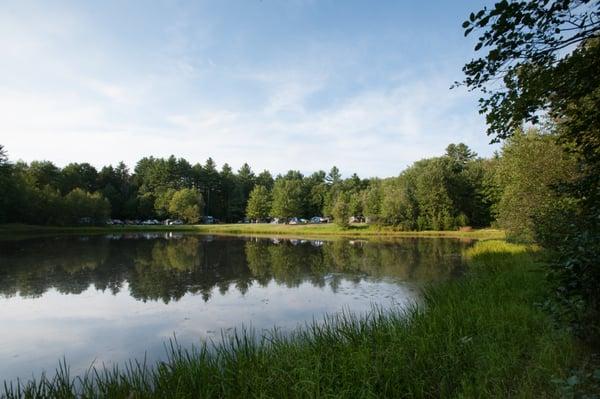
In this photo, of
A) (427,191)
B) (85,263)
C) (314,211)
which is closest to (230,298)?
(85,263)

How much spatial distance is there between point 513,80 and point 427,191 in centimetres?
5637

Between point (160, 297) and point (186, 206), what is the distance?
6303 centimetres

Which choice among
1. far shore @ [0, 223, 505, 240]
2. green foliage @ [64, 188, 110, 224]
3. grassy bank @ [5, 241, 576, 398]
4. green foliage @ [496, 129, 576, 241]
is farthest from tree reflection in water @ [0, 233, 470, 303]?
green foliage @ [64, 188, 110, 224]

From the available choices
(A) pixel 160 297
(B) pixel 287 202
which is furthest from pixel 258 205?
(A) pixel 160 297

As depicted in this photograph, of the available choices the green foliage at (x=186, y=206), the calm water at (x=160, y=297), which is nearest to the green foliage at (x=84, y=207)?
the green foliage at (x=186, y=206)

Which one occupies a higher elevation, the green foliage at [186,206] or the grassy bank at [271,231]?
the green foliage at [186,206]

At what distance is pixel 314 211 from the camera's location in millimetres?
93875

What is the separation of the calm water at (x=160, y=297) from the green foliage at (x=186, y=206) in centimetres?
4698

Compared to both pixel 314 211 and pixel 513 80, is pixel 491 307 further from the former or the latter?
pixel 314 211

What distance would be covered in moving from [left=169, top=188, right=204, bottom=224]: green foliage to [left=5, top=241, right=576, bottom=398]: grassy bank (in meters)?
71.9

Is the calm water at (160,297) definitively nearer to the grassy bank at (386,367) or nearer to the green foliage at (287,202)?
the grassy bank at (386,367)

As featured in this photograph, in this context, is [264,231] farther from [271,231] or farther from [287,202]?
[287,202]

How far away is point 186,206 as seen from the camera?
7612 centimetres

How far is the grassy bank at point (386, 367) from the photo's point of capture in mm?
4936
